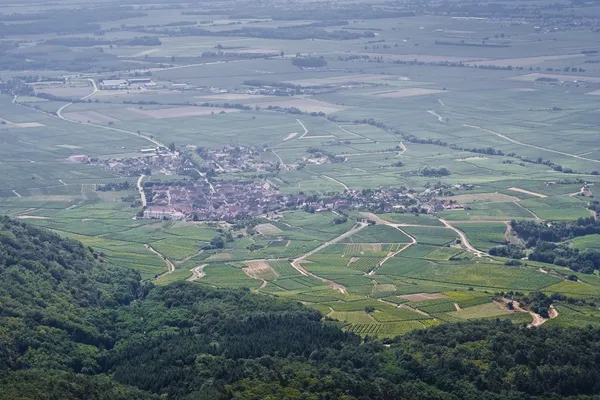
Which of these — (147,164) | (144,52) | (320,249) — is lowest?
(144,52)

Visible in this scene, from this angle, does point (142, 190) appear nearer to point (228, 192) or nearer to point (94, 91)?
point (228, 192)

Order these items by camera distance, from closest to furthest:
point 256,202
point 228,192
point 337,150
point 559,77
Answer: point 256,202
point 228,192
point 337,150
point 559,77

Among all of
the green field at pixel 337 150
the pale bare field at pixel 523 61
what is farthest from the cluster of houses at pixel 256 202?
the pale bare field at pixel 523 61

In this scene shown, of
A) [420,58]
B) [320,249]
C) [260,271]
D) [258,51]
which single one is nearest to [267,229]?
[320,249]

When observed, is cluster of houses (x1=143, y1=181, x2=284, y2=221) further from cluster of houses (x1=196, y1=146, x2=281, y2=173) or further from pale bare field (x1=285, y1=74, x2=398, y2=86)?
Result: pale bare field (x1=285, y1=74, x2=398, y2=86)

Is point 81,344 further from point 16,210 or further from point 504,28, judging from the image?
point 504,28

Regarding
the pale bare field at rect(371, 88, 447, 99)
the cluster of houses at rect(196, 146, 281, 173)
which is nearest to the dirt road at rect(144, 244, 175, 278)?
the cluster of houses at rect(196, 146, 281, 173)
